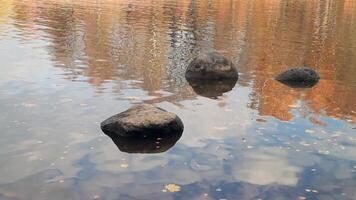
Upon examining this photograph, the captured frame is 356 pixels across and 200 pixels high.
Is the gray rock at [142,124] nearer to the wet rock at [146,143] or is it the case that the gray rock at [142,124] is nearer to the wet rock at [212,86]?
the wet rock at [146,143]

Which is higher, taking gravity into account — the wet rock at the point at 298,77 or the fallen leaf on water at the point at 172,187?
the fallen leaf on water at the point at 172,187

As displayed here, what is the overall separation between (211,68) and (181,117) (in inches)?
285

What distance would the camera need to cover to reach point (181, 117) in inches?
654

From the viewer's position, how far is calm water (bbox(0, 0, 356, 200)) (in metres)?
11.3

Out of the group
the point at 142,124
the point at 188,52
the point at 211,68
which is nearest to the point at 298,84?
the point at 211,68

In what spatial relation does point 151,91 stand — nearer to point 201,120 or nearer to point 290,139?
point 201,120

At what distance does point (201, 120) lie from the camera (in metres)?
16.4

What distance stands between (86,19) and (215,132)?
119 feet

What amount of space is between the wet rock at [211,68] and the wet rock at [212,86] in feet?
1.04

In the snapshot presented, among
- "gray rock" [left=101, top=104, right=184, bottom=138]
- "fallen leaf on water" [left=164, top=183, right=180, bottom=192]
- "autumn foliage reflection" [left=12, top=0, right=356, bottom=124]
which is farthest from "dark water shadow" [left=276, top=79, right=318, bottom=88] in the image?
"fallen leaf on water" [left=164, top=183, right=180, bottom=192]

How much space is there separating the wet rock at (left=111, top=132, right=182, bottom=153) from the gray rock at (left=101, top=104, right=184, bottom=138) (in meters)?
0.13

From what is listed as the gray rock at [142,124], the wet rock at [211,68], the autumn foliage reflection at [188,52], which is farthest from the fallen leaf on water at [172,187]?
the wet rock at [211,68]

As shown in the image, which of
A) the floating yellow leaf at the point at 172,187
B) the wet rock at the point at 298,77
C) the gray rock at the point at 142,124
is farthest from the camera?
the wet rock at the point at 298,77

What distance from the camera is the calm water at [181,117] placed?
37.0 feet
